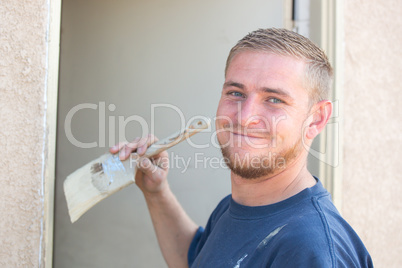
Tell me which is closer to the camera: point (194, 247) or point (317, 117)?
point (317, 117)

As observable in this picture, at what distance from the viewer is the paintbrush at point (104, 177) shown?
4.62 ft

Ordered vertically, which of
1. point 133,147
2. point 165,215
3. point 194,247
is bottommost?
point 194,247

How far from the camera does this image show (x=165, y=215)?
1.76m

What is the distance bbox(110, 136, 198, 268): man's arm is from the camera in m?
1.71

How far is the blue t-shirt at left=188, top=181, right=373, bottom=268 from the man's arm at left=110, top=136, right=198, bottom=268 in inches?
14.3

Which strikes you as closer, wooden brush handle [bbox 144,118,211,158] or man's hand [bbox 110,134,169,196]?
wooden brush handle [bbox 144,118,211,158]

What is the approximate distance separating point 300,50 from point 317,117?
22 centimetres

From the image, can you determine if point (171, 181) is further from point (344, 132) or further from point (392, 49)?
point (392, 49)

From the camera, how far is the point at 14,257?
1201 mm

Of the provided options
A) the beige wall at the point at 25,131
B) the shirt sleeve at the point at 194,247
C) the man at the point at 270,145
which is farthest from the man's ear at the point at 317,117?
the beige wall at the point at 25,131

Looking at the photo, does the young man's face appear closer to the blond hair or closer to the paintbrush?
the blond hair

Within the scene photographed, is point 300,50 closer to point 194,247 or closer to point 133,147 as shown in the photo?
point 133,147

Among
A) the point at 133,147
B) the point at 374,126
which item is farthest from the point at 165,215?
the point at 374,126

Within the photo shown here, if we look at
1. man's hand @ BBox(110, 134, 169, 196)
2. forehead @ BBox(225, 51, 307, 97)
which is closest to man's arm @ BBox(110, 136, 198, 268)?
man's hand @ BBox(110, 134, 169, 196)
